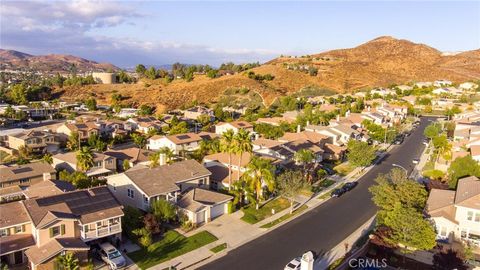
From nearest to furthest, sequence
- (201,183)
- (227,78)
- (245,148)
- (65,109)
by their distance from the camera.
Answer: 1. (245,148)
2. (201,183)
3. (65,109)
4. (227,78)

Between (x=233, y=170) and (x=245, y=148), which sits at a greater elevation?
(x=245, y=148)

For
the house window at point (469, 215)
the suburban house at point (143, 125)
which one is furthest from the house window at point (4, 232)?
the suburban house at point (143, 125)

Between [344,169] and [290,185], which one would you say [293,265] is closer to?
[290,185]

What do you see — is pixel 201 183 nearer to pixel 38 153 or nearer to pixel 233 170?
pixel 233 170

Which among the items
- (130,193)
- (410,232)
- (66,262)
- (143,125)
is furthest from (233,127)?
→ (66,262)

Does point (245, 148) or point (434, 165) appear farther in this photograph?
point (434, 165)

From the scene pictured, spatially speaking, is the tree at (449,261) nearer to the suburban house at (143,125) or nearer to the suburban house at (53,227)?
the suburban house at (53,227)

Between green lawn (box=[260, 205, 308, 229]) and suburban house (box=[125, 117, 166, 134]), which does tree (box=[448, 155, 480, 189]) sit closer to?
green lawn (box=[260, 205, 308, 229])

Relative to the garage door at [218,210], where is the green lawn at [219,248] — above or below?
below

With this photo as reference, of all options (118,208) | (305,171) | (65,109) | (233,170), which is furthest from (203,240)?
(65,109)
